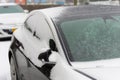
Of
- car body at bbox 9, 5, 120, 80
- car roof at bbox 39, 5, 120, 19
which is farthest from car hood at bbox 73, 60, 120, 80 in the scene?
car roof at bbox 39, 5, 120, 19

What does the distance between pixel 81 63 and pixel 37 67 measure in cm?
69

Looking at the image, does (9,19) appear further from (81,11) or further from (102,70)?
(102,70)

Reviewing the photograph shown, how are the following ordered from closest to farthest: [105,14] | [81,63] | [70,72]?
[70,72] < [81,63] < [105,14]

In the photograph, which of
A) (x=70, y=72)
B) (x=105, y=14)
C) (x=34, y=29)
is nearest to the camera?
(x=70, y=72)

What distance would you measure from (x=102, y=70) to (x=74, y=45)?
0.70m

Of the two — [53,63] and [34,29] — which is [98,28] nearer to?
[53,63]

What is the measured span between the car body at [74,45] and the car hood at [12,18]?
8049mm

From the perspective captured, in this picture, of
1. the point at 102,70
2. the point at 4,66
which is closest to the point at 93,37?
the point at 102,70

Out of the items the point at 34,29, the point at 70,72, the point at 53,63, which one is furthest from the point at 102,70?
the point at 34,29

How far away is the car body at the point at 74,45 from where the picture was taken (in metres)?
3.80

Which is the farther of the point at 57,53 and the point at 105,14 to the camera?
the point at 105,14

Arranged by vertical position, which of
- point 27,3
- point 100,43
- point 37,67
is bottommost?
point 27,3

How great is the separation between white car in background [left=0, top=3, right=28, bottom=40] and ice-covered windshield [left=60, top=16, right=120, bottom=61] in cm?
702

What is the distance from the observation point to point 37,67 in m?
4.47
